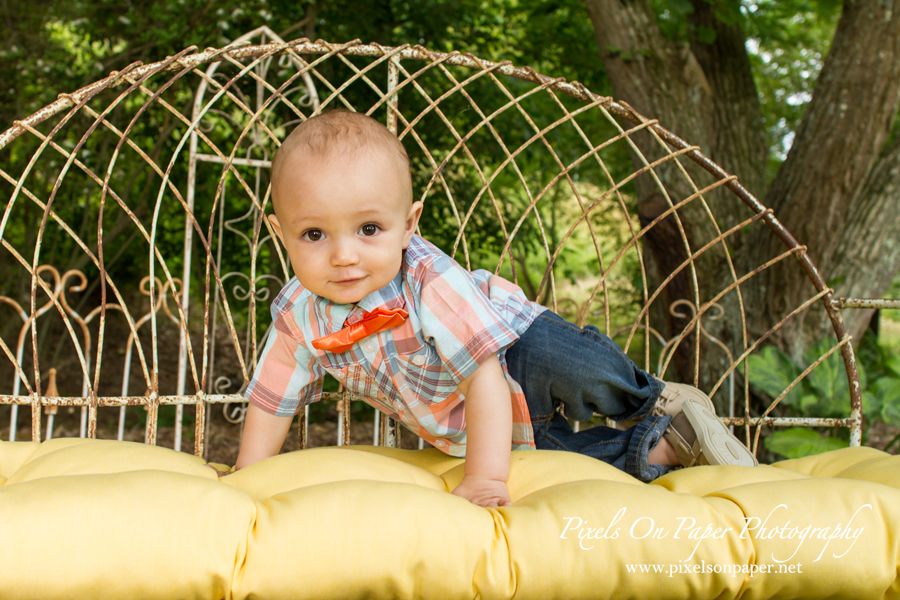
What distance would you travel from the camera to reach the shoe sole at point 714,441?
136cm

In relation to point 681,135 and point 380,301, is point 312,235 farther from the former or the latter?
point 681,135

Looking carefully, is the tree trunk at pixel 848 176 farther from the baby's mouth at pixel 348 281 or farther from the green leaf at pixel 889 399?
the baby's mouth at pixel 348 281

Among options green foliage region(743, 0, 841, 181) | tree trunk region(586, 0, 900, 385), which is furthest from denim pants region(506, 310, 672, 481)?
green foliage region(743, 0, 841, 181)

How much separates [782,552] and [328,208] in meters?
0.86

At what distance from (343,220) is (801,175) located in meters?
1.94

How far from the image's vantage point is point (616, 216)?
510 cm

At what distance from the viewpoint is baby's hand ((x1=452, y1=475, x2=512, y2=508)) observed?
1.13m

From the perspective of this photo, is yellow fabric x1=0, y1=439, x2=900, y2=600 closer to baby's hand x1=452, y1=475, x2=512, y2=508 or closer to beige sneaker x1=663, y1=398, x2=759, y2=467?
baby's hand x1=452, y1=475, x2=512, y2=508

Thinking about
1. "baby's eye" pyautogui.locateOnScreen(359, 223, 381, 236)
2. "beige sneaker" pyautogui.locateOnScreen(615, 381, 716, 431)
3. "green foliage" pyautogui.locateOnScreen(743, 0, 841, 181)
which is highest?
"green foliage" pyautogui.locateOnScreen(743, 0, 841, 181)

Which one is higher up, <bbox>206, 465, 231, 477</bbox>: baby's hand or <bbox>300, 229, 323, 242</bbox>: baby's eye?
<bbox>300, 229, 323, 242</bbox>: baby's eye

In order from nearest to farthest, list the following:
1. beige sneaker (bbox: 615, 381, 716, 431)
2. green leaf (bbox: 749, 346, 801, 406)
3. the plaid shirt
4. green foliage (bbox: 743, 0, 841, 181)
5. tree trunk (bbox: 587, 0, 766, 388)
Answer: the plaid shirt → beige sneaker (bbox: 615, 381, 716, 431) → green leaf (bbox: 749, 346, 801, 406) → tree trunk (bbox: 587, 0, 766, 388) → green foliage (bbox: 743, 0, 841, 181)

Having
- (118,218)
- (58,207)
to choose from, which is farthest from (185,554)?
(58,207)

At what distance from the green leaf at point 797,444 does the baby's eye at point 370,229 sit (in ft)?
4.76

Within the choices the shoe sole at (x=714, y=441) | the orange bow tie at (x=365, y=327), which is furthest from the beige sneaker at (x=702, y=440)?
the orange bow tie at (x=365, y=327)
